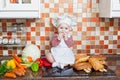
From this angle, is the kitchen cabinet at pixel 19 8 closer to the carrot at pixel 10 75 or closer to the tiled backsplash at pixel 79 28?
the tiled backsplash at pixel 79 28

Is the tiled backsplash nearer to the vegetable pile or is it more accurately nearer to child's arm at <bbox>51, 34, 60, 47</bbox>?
child's arm at <bbox>51, 34, 60, 47</bbox>

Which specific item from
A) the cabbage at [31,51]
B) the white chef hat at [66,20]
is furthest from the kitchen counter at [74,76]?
the white chef hat at [66,20]

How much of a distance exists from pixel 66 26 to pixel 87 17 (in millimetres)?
301

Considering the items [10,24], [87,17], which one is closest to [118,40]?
[87,17]

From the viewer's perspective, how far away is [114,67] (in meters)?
1.59

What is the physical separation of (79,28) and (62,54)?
364 millimetres

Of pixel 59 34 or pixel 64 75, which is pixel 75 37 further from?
pixel 64 75

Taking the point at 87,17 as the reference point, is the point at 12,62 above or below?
below

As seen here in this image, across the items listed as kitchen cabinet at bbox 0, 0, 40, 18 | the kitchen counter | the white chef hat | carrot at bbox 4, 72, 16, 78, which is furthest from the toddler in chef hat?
carrot at bbox 4, 72, 16, 78

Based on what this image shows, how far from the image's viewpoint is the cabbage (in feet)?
5.48

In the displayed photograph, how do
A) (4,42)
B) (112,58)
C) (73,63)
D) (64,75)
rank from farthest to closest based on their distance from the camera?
(112,58), (4,42), (73,63), (64,75)

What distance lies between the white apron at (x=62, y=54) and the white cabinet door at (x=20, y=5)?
329mm

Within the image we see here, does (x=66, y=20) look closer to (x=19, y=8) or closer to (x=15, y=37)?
(x=19, y=8)

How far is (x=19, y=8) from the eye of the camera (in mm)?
1529
